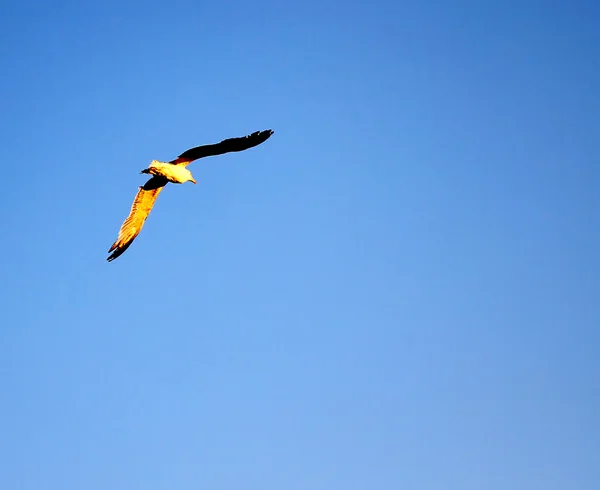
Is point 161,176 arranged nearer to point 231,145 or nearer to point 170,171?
point 170,171

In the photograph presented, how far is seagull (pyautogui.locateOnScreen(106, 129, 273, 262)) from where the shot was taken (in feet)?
95.7

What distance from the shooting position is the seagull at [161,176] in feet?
95.7

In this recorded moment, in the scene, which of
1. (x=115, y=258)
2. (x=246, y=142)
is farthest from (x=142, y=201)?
(x=246, y=142)

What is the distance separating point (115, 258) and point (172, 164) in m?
4.46

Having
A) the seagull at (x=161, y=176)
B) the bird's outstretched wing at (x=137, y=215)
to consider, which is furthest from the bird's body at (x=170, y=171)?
the bird's outstretched wing at (x=137, y=215)

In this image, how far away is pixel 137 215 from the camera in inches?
1299

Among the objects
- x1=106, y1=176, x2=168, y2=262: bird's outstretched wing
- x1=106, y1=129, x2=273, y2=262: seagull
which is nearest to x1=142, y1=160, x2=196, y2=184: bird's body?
x1=106, y1=129, x2=273, y2=262: seagull

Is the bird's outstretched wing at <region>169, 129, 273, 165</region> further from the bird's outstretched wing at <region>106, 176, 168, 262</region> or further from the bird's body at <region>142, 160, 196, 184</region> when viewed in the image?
the bird's outstretched wing at <region>106, 176, 168, 262</region>

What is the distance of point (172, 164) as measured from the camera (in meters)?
30.6

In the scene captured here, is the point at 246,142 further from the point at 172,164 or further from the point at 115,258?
the point at 115,258

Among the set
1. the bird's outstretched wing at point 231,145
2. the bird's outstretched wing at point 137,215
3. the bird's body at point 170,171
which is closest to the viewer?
the bird's outstretched wing at point 231,145

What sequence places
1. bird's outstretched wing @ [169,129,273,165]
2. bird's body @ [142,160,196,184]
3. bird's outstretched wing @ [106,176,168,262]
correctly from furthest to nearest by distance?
1. bird's outstretched wing @ [106,176,168,262]
2. bird's body @ [142,160,196,184]
3. bird's outstretched wing @ [169,129,273,165]

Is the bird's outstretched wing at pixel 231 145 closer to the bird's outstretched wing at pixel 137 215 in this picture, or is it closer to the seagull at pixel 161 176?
the seagull at pixel 161 176

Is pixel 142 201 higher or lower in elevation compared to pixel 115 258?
higher
